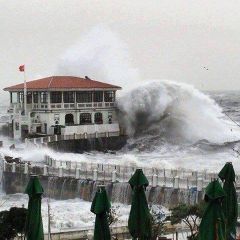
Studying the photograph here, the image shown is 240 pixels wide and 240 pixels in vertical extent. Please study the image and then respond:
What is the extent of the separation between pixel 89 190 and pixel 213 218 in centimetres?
2107

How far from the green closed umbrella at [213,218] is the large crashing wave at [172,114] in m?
49.5

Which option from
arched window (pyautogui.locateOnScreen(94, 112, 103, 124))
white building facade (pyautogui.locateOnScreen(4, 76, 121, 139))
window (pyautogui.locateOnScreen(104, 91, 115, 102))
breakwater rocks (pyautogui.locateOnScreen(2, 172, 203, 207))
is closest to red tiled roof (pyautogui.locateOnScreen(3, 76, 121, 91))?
white building facade (pyautogui.locateOnScreen(4, 76, 121, 139))

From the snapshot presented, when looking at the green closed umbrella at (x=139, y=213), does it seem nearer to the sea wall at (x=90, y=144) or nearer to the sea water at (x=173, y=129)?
the sea water at (x=173, y=129)

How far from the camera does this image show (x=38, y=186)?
1564 centimetres

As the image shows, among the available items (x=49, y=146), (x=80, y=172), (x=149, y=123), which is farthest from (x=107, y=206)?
(x=149, y=123)

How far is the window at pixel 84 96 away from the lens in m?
61.1

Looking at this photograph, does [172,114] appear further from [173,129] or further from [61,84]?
[61,84]

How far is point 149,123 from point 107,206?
52304 millimetres

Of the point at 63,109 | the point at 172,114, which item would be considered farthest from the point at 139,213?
the point at 172,114

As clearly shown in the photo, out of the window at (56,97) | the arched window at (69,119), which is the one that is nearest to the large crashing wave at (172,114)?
the arched window at (69,119)

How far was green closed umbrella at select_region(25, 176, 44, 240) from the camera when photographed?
50.3 ft

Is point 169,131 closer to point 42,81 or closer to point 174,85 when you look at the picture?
point 174,85

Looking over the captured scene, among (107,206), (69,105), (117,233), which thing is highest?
(69,105)

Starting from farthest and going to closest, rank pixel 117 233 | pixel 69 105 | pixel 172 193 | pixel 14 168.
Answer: pixel 69 105
pixel 14 168
pixel 172 193
pixel 117 233
